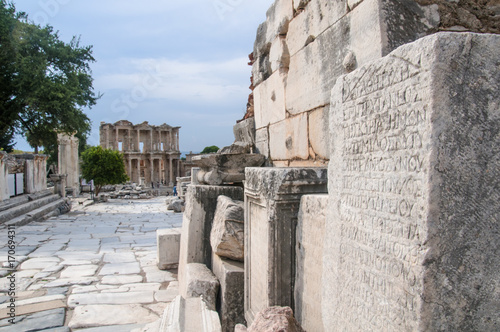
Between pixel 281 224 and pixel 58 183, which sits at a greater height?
pixel 281 224

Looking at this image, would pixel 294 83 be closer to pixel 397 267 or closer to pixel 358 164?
pixel 358 164

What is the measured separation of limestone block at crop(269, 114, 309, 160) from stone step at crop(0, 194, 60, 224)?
8657 mm

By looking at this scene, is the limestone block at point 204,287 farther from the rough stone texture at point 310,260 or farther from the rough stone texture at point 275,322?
the rough stone texture at point 275,322

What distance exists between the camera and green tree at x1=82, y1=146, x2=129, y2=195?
28188mm

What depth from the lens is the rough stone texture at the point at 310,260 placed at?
7.10ft

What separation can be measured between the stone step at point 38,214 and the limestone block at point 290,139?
27.1 ft

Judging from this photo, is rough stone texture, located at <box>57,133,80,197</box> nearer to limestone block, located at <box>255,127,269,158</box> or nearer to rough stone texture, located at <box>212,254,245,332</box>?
limestone block, located at <box>255,127,269,158</box>

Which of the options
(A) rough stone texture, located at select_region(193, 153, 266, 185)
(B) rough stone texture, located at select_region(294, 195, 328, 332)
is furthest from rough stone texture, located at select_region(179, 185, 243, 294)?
(B) rough stone texture, located at select_region(294, 195, 328, 332)

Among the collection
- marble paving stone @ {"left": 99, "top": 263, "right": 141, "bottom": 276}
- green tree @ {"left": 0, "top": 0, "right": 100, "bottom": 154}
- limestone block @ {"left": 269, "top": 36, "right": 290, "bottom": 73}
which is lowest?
marble paving stone @ {"left": 99, "top": 263, "right": 141, "bottom": 276}

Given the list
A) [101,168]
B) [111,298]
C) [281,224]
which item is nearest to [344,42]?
[281,224]

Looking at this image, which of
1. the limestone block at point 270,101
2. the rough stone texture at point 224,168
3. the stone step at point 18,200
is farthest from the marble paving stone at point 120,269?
the stone step at point 18,200

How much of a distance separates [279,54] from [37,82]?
15.7 meters

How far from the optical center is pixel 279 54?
165 inches

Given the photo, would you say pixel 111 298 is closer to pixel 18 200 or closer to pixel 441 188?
pixel 441 188
